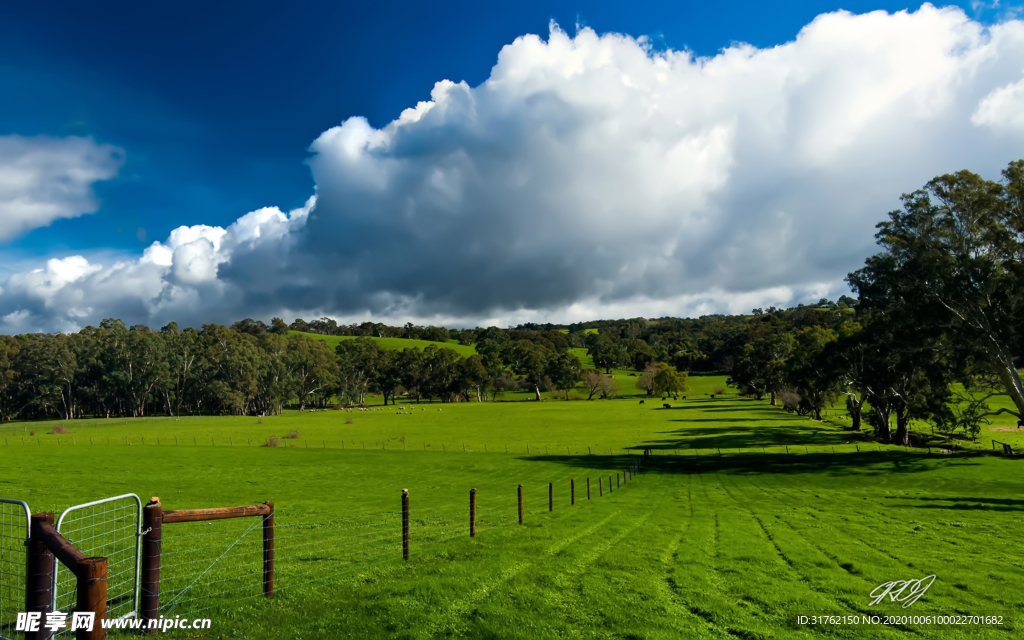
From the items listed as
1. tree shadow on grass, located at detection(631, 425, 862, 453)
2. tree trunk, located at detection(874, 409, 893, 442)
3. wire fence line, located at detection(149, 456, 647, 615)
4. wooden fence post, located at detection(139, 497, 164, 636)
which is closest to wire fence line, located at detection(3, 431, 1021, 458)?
tree shadow on grass, located at detection(631, 425, 862, 453)

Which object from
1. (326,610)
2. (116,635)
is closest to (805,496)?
(326,610)

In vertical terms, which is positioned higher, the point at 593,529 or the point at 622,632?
the point at 622,632

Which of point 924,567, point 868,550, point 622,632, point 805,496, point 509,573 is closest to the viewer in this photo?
point 622,632

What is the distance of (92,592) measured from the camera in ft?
14.3

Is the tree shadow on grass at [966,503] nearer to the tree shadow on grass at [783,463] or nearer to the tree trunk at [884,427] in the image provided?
the tree shadow on grass at [783,463]

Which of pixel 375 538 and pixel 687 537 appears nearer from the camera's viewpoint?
pixel 375 538

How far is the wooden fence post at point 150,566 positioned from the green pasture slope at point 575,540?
2.76ft

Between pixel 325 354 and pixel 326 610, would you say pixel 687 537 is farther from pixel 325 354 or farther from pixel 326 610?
pixel 325 354

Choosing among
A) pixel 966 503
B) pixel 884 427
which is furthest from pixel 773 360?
pixel 966 503

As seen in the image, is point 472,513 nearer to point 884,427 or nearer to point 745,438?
point 745,438

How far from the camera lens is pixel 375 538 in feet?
46.3

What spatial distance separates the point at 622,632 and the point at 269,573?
5157mm

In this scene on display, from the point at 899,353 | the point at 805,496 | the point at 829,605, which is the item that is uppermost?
the point at 899,353
